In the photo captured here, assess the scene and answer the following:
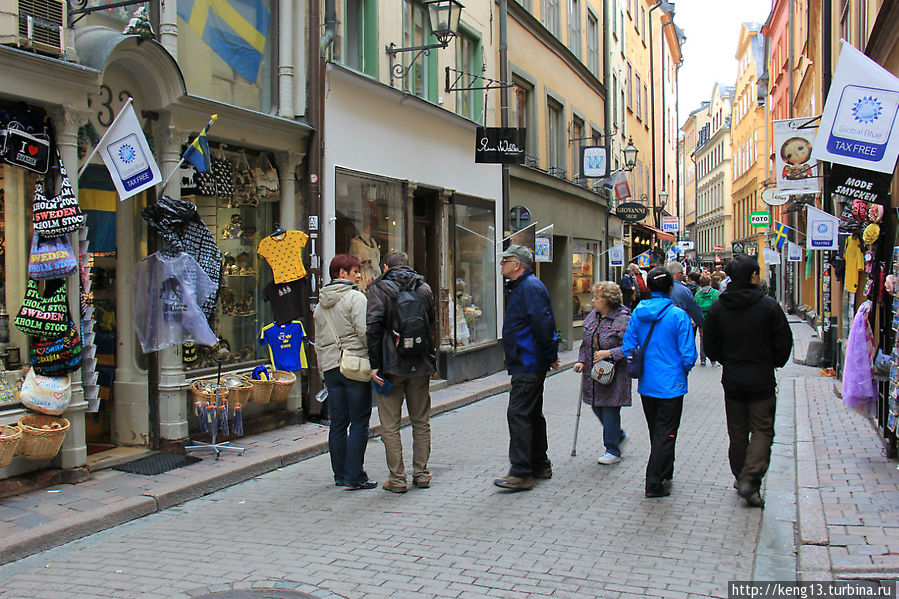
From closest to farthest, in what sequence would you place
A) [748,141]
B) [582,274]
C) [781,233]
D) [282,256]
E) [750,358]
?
[750,358] < [282,256] < [582,274] < [781,233] < [748,141]

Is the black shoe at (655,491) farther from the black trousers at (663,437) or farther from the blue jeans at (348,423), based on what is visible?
the blue jeans at (348,423)

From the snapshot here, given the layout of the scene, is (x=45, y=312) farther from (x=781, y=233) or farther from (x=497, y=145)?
(x=781, y=233)

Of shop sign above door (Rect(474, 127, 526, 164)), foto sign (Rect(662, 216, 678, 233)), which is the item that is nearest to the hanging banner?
shop sign above door (Rect(474, 127, 526, 164))

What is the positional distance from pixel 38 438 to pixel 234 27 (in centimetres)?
498

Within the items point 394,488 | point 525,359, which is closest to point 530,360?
point 525,359

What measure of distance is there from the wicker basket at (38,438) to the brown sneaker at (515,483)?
3.45m

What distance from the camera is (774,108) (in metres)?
35.9

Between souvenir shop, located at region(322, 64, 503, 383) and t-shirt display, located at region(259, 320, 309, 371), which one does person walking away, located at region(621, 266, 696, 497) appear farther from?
souvenir shop, located at region(322, 64, 503, 383)

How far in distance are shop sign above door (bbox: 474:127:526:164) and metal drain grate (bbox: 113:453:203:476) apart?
8.02 metres

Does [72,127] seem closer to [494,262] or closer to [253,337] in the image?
[253,337]

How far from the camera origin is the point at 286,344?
9078mm

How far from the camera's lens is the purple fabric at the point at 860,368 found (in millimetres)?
7297

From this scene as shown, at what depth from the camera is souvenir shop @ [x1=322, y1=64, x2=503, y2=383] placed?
1024 centimetres

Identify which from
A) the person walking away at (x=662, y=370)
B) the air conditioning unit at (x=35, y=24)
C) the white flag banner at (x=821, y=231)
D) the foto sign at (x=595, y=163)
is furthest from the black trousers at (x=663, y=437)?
the foto sign at (x=595, y=163)
